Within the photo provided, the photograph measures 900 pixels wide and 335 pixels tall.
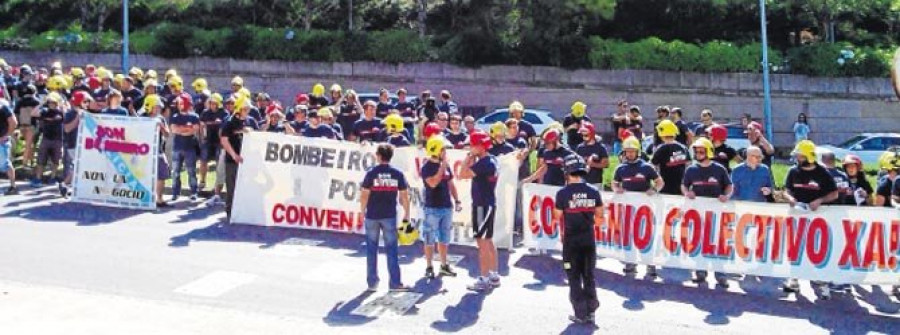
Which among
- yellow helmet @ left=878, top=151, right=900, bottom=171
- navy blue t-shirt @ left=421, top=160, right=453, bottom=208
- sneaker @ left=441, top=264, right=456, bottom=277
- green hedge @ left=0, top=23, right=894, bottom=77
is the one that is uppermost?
green hedge @ left=0, top=23, right=894, bottom=77

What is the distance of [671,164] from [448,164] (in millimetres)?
2621

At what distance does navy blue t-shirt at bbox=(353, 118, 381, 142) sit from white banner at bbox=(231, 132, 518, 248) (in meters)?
1.09

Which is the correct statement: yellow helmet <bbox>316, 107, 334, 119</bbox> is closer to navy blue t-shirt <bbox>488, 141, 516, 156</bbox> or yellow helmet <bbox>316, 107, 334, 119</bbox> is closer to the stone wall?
navy blue t-shirt <bbox>488, 141, 516, 156</bbox>

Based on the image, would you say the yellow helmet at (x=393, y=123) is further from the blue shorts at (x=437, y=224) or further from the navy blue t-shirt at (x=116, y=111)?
the navy blue t-shirt at (x=116, y=111)

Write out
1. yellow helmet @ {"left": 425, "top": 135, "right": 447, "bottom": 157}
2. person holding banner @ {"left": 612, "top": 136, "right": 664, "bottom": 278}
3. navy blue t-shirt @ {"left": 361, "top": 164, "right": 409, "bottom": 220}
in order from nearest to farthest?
navy blue t-shirt @ {"left": 361, "top": 164, "right": 409, "bottom": 220}
yellow helmet @ {"left": 425, "top": 135, "right": 447, "bottom": 157}
person holding banner @ {"left": 612, "top": 136, "right": 664, "bottom": 278}

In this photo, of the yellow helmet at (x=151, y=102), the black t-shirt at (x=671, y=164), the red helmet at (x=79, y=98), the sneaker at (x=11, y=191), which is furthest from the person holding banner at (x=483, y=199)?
the sneaker at (x=11, y=191)

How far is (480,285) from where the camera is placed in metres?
10.5

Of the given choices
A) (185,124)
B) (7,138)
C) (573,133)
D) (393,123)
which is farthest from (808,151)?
(7,138)

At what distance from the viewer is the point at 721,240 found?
35.8 feet

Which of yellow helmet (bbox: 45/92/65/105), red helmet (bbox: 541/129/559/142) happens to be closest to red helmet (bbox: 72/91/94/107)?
yellow helmet (bbox: 45/92/65/105)

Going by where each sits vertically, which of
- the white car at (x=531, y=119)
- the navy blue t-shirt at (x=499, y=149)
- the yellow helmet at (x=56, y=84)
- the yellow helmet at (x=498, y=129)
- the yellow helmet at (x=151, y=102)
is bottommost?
the navy blue t-shirt at (x=499, y=149)

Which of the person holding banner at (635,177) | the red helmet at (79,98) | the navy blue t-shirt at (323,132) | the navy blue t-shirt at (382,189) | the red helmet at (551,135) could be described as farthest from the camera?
the red helmet at (79,98)

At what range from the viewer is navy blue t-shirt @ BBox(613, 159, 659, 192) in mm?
11344

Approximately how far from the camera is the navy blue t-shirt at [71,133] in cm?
1552
